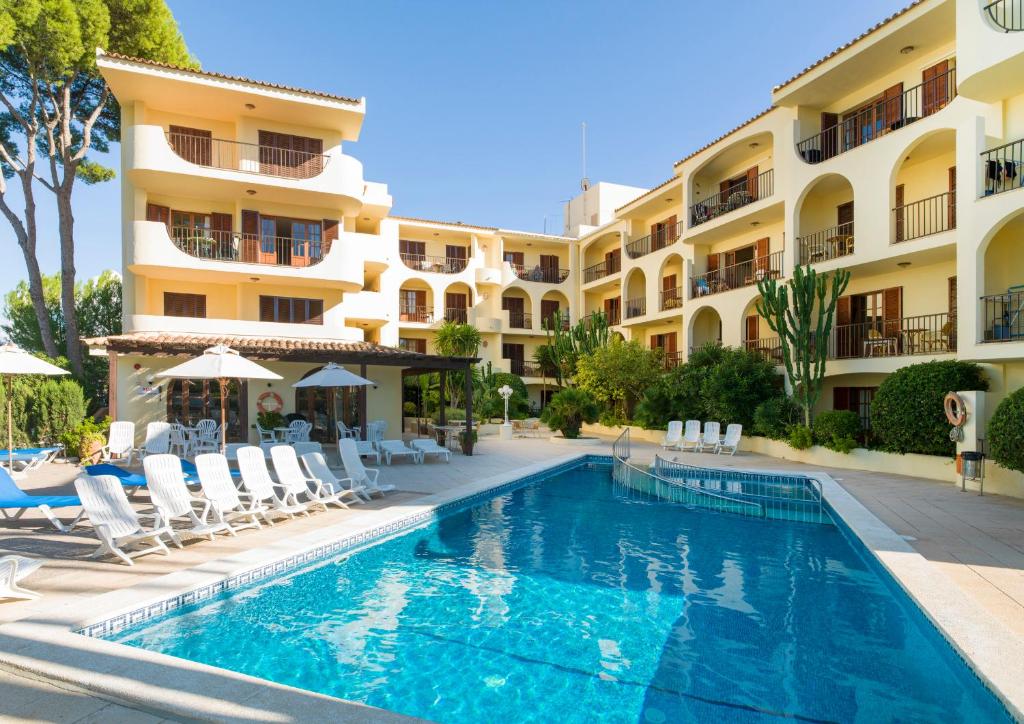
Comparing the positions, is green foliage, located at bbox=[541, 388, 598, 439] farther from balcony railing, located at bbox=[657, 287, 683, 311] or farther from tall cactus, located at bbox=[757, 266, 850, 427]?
tall cactus, located at bbox=[757, 266, 850, 427]

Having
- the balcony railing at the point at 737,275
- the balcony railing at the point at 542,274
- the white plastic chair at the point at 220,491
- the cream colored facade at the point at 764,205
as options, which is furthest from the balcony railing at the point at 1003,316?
the balcony railing at the point at 542,274

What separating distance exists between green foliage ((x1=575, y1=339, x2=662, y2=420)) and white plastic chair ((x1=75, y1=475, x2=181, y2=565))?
19.7 metres

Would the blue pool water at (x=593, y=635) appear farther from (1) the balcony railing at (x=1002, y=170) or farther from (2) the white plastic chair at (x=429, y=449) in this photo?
(1) the balcony railing at (x=1002, y=170)

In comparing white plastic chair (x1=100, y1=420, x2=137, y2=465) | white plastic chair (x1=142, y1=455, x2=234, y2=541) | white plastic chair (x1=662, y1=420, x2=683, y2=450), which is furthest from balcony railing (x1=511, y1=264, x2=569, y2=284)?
white plastic chair (x1=142, y1=455, x2=234, y2=541)

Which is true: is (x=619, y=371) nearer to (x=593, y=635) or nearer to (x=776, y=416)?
(x=776, y=416)

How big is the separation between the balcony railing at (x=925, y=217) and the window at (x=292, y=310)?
17.4 metres

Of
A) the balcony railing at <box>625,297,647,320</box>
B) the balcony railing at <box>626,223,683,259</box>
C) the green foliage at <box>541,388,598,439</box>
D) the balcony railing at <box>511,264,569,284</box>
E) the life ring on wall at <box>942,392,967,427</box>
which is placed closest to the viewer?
the life ring on wall at <box>942,392,967,427</box>

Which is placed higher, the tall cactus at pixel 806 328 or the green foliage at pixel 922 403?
the tall cactus at pixel 806 328

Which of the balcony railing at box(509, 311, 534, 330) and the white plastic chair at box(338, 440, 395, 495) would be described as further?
the balcony railing at box(509, 311, 534, 330)

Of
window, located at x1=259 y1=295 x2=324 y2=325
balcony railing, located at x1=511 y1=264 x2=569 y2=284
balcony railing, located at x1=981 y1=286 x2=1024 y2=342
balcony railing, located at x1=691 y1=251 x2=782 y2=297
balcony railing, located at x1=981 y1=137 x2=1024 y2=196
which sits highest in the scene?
balcony railing, located at x1=511 y1=264 x2=569 y2=284

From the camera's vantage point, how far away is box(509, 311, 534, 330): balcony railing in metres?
35.7

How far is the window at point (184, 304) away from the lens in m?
19.5

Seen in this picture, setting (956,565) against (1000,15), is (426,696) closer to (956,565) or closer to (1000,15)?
(956,565)

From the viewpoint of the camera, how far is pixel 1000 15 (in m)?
12.6
